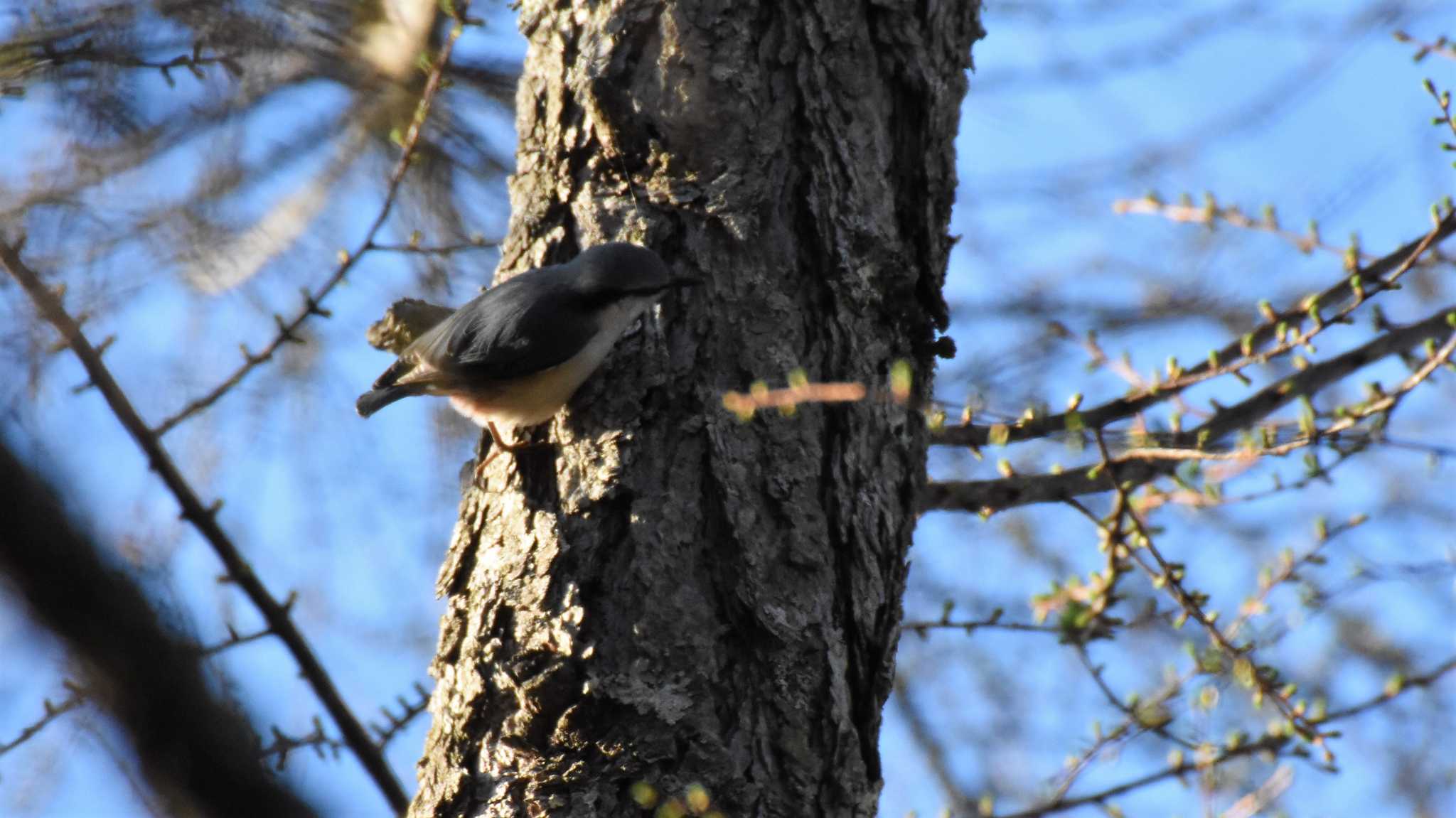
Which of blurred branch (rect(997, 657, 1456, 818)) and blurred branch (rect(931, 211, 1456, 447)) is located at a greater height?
blurred branch (rect(931, 211, 1456, 447))

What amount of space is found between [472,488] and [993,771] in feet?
14.3

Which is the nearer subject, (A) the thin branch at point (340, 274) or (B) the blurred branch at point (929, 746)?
(A) the thin branch at point (340, 274)

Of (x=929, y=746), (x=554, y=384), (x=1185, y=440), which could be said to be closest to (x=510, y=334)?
(x=554, y=384)

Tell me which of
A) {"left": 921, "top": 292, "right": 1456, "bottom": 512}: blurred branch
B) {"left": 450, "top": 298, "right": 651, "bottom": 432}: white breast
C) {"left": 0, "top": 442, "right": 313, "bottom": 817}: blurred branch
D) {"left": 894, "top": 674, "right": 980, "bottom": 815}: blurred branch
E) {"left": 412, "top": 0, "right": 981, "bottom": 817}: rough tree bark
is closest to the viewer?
{"left": 0, "top": 442, "right": 313, "bottom": 817}: blurred branch

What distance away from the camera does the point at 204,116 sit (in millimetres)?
2859

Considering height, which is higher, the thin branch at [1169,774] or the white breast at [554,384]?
the white breast at [554,384]

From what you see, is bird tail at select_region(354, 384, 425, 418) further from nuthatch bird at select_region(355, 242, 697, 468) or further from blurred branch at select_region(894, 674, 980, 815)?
blurred branch at select_region(894, 674, 980, 815)

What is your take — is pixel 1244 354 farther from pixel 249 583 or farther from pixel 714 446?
pixel 249 583

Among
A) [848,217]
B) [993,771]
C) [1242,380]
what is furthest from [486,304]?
[993,771]

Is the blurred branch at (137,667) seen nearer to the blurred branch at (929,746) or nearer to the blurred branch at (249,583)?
the blurred branch at (249,583)

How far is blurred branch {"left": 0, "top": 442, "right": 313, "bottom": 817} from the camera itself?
81 centimetres

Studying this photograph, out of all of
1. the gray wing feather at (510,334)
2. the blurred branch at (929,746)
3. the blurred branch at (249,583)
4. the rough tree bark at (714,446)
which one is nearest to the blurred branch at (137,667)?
→ the rough tree bark at (714,446)

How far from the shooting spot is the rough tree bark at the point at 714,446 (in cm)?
215

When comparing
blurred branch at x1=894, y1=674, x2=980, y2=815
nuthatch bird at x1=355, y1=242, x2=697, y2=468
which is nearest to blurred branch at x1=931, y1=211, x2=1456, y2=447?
nuthatch bird at x1=355, y1=242, x2=697, y2=468
